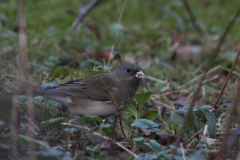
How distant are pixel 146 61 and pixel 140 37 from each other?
4.03 ft

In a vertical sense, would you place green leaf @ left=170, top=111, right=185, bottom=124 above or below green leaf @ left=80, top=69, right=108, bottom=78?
below

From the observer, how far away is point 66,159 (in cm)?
210

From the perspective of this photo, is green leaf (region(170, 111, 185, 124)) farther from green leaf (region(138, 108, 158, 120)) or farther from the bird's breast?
the bird's breast

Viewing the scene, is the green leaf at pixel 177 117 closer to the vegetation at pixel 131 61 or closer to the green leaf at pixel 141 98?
the vegetation at pixel 131 61

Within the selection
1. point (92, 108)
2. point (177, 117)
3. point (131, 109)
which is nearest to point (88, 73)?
point (92, 108)

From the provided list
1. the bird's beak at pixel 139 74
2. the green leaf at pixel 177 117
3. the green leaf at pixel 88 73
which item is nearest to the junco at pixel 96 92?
the bird's beak at pixel 139 74

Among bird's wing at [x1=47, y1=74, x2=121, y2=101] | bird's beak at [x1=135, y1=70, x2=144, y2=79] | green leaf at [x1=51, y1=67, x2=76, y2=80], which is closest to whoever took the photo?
bird's wing at [x1=47, y1=74, x2=121, y2=101]

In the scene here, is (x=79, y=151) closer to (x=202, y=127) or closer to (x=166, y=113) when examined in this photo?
(x=202, y=127)

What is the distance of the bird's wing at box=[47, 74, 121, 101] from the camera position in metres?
3.58

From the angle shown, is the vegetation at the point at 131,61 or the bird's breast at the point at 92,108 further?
the bird's breast at the point at 92,108

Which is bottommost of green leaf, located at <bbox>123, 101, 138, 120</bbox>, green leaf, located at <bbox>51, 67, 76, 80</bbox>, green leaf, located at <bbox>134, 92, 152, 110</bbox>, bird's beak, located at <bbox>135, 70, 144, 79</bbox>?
green leaf, located at <bbox>123, 101, 138, 120</bbox>

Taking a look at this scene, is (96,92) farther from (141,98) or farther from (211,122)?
(211,122)

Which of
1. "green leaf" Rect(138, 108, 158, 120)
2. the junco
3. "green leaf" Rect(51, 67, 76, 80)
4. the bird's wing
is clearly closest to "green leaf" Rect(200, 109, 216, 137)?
"green leaf" Rect(138, 108, 158, 120)

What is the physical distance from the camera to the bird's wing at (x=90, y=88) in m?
3.58
